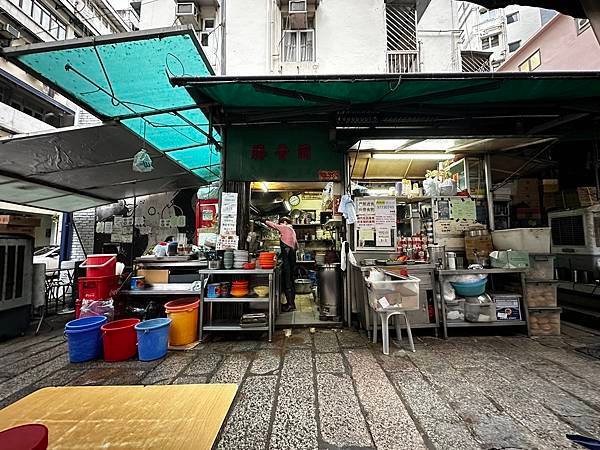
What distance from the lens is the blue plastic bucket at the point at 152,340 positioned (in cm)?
317

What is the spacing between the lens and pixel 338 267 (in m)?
4.50

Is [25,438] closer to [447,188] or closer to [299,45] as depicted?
[447,188]

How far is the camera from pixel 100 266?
161 inches

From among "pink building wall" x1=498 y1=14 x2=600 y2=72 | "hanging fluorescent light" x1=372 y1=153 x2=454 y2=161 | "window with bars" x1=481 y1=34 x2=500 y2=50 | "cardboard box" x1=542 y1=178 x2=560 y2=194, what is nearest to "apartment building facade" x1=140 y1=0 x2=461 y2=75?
"pink building wall" x1=498 y1=14 x2=600 y2=72

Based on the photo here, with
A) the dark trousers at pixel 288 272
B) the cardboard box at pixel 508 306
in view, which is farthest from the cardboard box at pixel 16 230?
the cardboard box at pixel 508 306

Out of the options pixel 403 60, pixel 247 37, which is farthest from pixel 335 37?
pixel 247 37

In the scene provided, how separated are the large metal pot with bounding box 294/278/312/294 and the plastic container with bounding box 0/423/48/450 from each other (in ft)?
20.4

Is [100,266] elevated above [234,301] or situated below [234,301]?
above

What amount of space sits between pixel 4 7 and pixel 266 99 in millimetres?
15373

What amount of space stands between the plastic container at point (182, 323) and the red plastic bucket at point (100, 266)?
4.26 feet

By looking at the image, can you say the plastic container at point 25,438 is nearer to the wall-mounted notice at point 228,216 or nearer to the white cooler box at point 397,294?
the white cooler box at point 397,294

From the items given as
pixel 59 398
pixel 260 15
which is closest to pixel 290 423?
pixel 59 398

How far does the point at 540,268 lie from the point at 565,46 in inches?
313

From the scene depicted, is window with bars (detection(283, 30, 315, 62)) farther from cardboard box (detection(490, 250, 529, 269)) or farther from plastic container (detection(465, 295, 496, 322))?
plastic container (detection(465, 295, 496, 322))
